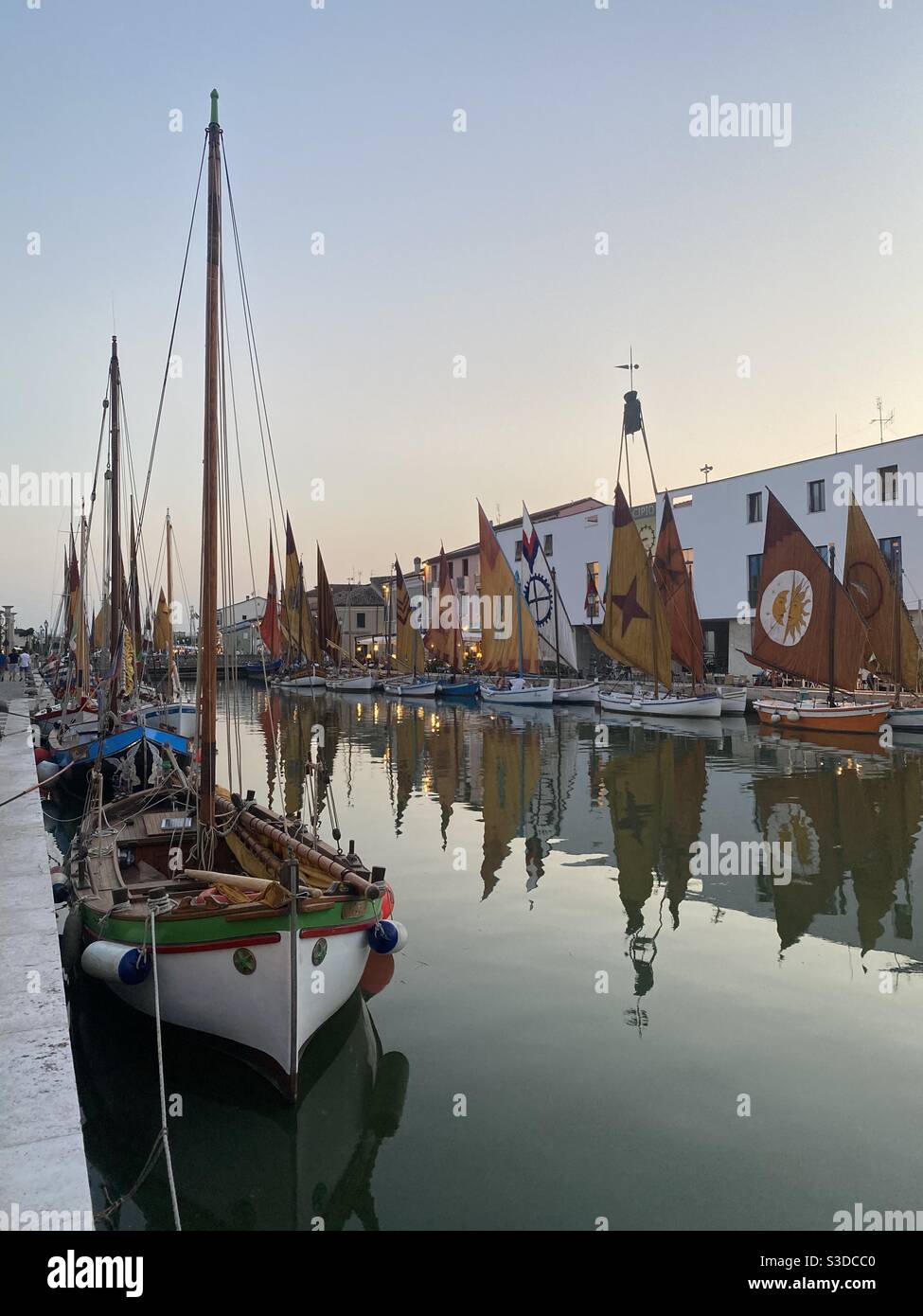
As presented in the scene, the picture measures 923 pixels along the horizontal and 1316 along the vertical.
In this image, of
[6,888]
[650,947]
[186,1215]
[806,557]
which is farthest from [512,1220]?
[806,557]

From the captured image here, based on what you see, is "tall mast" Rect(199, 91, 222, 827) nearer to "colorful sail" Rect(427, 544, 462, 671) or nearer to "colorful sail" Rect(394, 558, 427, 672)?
"colorful sail" Rect(427, 544, 462, 671)

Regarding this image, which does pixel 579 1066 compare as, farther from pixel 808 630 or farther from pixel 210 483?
pixel 808 630

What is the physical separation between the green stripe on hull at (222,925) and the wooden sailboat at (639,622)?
29291mm

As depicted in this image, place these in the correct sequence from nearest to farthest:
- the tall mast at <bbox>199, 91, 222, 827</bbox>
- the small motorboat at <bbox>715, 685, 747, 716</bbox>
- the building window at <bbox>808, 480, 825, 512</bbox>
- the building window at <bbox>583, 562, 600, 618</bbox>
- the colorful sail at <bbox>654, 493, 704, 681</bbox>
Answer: the tall mast at <bbox>199, 91, 222, 827</bbox>, the colorful sail at <bbox>654, 493, 704, 681</bbox>, the small motorboat at <bbox>715, 685, 747, 716</bbox>, the building window at <bbox>808, 480, 825, 512</bbox>, the building window at <bbox>583, 562, 600, 618</bbox>

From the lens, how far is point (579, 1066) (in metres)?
7.10

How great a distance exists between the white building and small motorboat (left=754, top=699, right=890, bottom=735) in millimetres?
8225

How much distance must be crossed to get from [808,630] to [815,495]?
13.6 meters

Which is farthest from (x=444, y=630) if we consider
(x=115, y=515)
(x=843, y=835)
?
(x=843, y=835)

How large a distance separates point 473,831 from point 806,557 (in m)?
19.8

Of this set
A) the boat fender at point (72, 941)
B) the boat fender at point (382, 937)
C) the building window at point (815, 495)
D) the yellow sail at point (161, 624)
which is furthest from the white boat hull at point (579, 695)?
the boat fender at point (382, 937)

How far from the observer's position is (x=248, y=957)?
20.8 feet

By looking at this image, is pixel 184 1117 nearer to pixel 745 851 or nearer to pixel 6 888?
pixel 6 888

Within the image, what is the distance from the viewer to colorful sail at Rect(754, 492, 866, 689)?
30219mm

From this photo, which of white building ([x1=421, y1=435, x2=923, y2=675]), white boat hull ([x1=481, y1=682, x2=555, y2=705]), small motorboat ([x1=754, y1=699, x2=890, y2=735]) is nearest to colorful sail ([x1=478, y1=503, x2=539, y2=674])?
white boat hull ([x1=481, y1=682, x2=555, y2=705])
